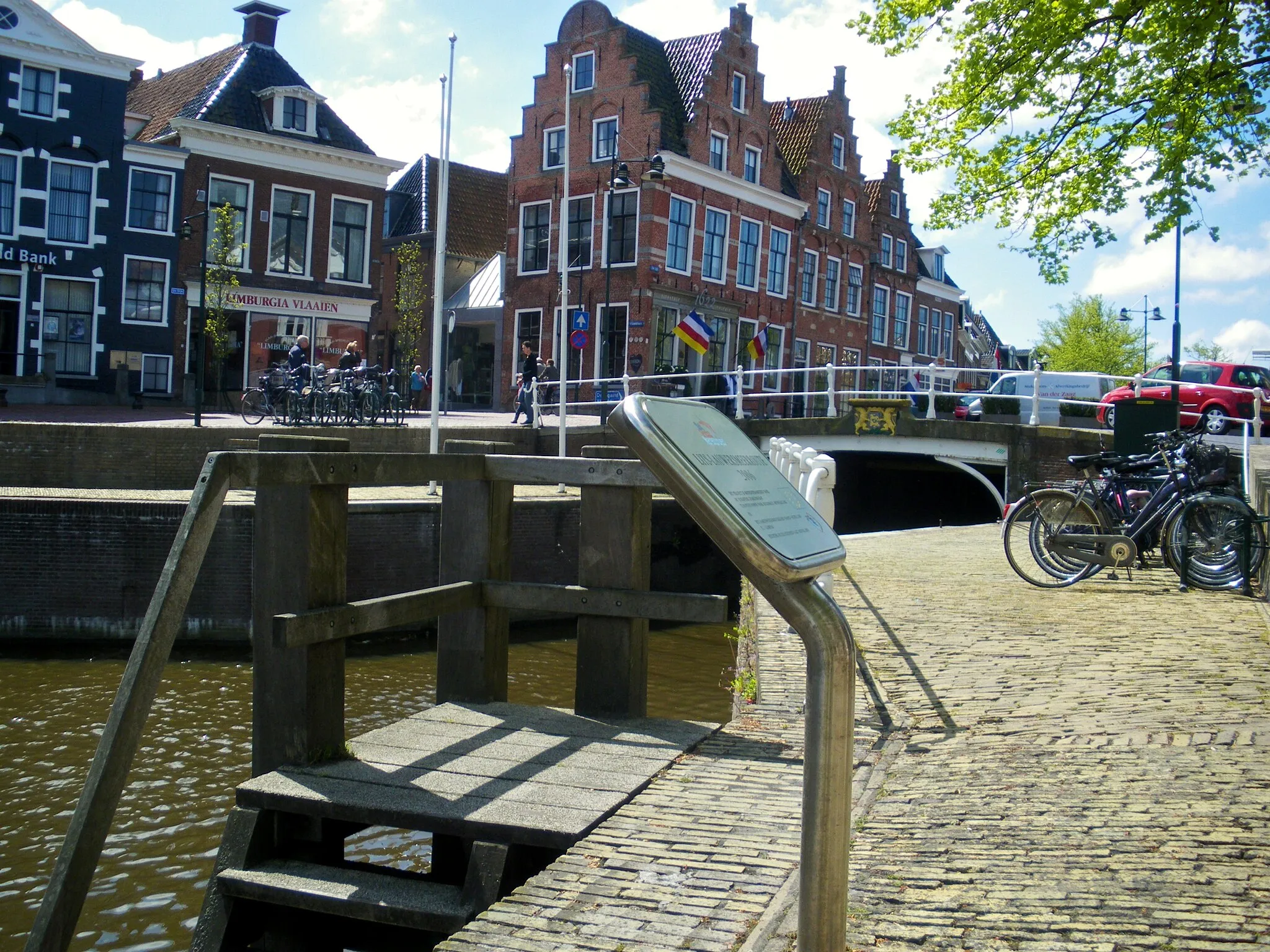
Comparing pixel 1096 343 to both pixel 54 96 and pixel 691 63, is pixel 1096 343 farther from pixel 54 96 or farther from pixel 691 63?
pixel 54 96

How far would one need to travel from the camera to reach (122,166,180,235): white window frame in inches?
1093

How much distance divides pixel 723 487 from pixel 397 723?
272 centimetres

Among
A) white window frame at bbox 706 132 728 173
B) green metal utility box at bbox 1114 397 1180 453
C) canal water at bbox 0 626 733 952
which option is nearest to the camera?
canal water at bbox 0 626 733 952

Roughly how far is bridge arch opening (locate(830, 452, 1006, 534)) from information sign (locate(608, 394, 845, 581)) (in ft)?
73.3

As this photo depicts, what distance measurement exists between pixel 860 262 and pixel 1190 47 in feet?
111

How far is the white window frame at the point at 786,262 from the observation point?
3659 centimetres

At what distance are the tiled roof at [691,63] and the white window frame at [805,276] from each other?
7.53 metres

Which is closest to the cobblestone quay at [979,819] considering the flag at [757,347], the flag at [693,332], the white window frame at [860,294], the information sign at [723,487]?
the information sign at [723,487]

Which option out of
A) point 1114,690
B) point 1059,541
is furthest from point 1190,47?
point 1114,690

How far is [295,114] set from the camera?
101 feet

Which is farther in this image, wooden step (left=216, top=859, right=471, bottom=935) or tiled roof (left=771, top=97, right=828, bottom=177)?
tiled roof (left=771, top=97, right=828, bottom=177)

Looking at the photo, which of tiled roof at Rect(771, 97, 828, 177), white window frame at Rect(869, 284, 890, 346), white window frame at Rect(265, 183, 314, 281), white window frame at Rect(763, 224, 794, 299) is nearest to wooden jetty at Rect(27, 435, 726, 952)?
white window frame at Rect(265, 183, 314, 281)

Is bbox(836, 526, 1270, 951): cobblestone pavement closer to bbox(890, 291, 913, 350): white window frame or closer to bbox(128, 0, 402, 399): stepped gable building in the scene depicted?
bbox(128, 0, 402, 399): stepped gable building

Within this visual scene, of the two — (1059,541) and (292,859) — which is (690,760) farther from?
(1059,541)
